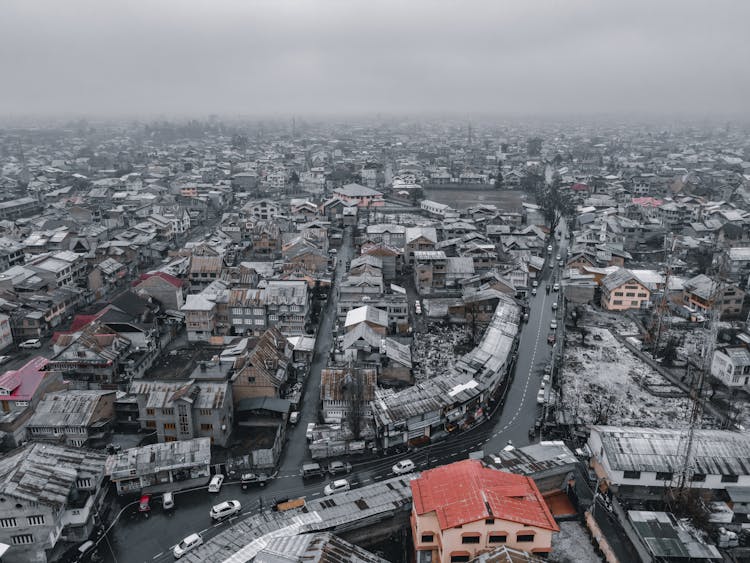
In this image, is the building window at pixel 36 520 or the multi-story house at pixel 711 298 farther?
the multi-story house at pixel 711 298

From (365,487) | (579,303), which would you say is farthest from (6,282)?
(579,303)

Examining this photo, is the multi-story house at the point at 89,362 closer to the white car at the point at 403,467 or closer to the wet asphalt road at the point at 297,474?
the wet asphalt road at the point at 297,474

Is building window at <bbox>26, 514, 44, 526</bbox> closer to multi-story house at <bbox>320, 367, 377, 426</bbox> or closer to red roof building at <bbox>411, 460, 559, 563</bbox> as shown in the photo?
multi-story house at <bbox>320, 367, 377, 426</bbox>

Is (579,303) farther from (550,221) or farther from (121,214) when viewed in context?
(121,214)

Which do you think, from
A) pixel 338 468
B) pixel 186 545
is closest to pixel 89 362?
pixel 186 545

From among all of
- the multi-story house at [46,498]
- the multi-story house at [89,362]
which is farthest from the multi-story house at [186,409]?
the multi-story house at [89,362]

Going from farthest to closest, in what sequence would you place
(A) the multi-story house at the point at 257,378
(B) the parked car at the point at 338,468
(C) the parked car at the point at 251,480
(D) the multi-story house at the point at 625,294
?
(D) the multi-story house at the point at 625,294
(A) the multi-story house at the point at 257,378
(B) the parked car at the point at 338,468
(C) the parked car at the point at 251,480

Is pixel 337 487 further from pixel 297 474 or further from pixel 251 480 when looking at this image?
pixel 251 480
